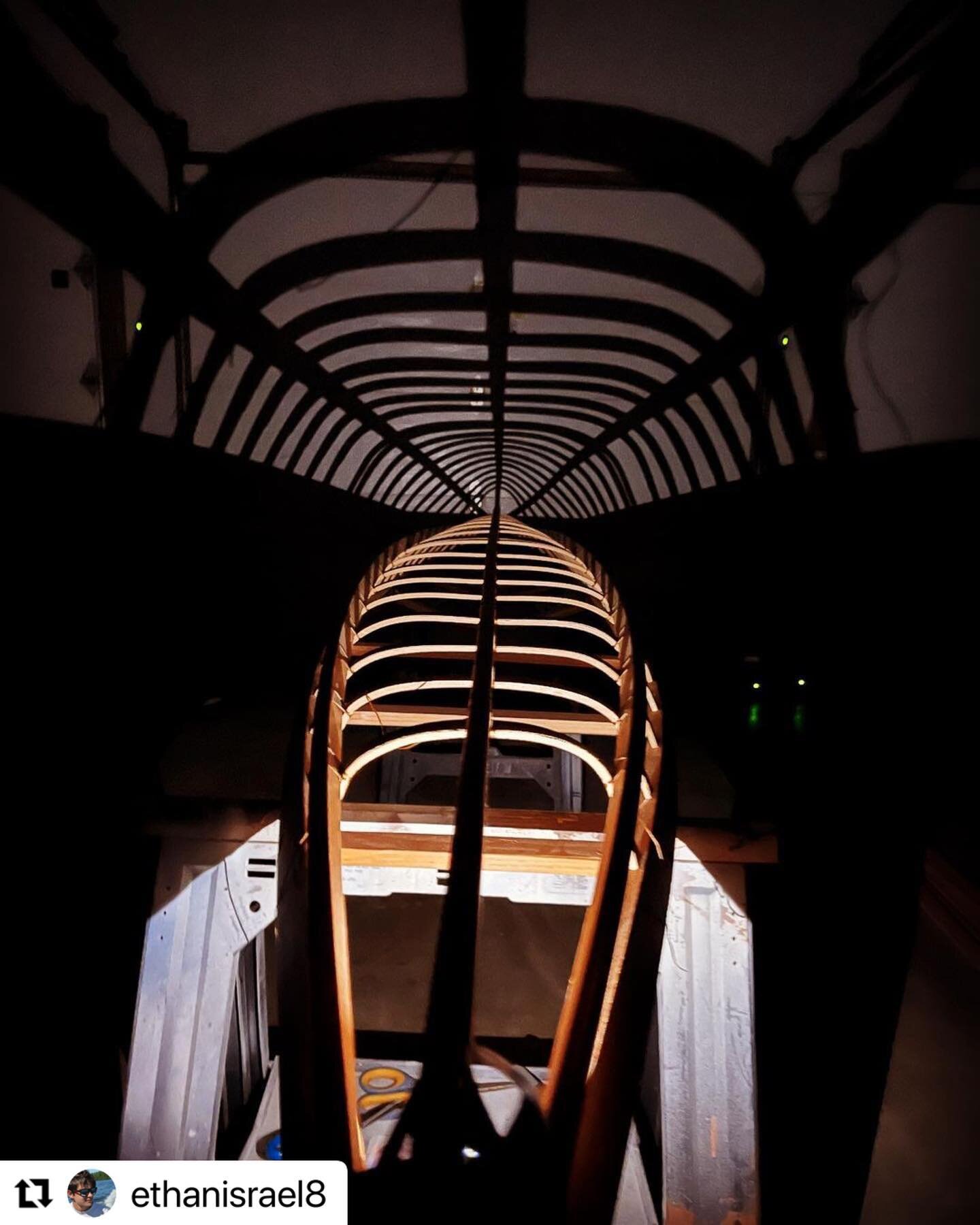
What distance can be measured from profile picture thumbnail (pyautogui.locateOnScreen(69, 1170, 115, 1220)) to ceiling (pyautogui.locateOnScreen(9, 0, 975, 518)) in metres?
4.38

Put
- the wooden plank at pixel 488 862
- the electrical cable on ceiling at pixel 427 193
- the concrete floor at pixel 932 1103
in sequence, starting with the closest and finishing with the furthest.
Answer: the concrete floor at pixel 932 1103, the wooden plank at pixel 488 862, the electrical cable on ceiling at pixel 427 193

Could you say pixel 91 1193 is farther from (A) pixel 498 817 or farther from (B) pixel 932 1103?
(B) pixel 932 1103

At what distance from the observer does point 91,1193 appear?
211 cm

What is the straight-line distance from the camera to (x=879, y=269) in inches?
179

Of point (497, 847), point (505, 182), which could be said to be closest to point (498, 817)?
point (497, 847)

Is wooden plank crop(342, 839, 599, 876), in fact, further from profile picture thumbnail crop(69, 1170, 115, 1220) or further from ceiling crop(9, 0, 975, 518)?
ceiling crop(9, 0, 975, 518)

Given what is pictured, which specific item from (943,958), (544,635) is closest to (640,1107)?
(943,958)

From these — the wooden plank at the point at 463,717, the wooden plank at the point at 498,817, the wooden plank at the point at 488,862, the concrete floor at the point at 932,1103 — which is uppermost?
the wooden plank at the point at 463,717

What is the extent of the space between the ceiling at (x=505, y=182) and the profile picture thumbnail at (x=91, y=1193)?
4.38 meters

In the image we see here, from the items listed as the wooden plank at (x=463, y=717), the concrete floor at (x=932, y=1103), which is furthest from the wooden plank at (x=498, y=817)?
the concrete floor at (x=932, y=1103)

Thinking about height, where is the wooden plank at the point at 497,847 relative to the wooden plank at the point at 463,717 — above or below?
below

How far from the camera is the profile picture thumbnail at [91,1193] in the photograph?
2070 mm

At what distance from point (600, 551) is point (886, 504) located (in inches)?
253
